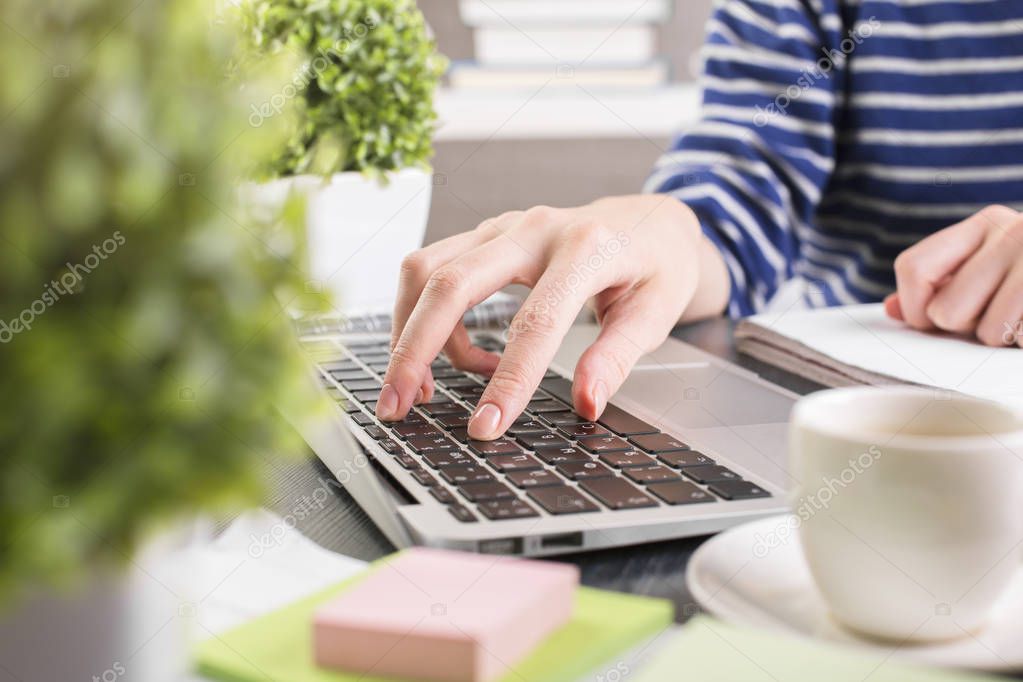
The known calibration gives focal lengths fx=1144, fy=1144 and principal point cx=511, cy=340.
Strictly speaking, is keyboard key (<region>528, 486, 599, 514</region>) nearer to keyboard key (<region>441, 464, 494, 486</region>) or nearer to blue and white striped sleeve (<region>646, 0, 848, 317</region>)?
keyboard key (<region>441, 464, 494, 486</region>)

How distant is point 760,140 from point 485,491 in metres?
0.70

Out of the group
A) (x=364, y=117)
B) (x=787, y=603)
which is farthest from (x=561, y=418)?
(x=364, y=117)

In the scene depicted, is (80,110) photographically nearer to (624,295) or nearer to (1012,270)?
(624,295)

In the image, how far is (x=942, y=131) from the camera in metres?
1.14

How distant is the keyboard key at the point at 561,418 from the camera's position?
1.94 ft

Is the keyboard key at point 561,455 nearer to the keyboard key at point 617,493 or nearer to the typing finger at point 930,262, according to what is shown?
the keyboard key at point 617,493

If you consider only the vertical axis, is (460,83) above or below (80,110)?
below

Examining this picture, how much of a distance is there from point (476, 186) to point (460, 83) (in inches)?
10.5

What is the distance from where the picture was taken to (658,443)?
0.54 meters

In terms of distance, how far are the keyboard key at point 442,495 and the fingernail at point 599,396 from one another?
14 cm

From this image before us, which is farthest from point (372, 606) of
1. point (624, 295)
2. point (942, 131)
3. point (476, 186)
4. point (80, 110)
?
point (476, 186)

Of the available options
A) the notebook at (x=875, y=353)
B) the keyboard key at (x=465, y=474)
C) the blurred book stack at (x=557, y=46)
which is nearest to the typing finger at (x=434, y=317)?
the keyboard key at (x=465, y=474)

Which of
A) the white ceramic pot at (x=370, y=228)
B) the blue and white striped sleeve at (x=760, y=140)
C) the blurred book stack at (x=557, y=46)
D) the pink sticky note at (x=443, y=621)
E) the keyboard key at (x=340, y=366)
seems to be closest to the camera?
the pink sticky note at (x=443, y=621)

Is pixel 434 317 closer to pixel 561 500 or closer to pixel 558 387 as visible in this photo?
pixel 558 387
